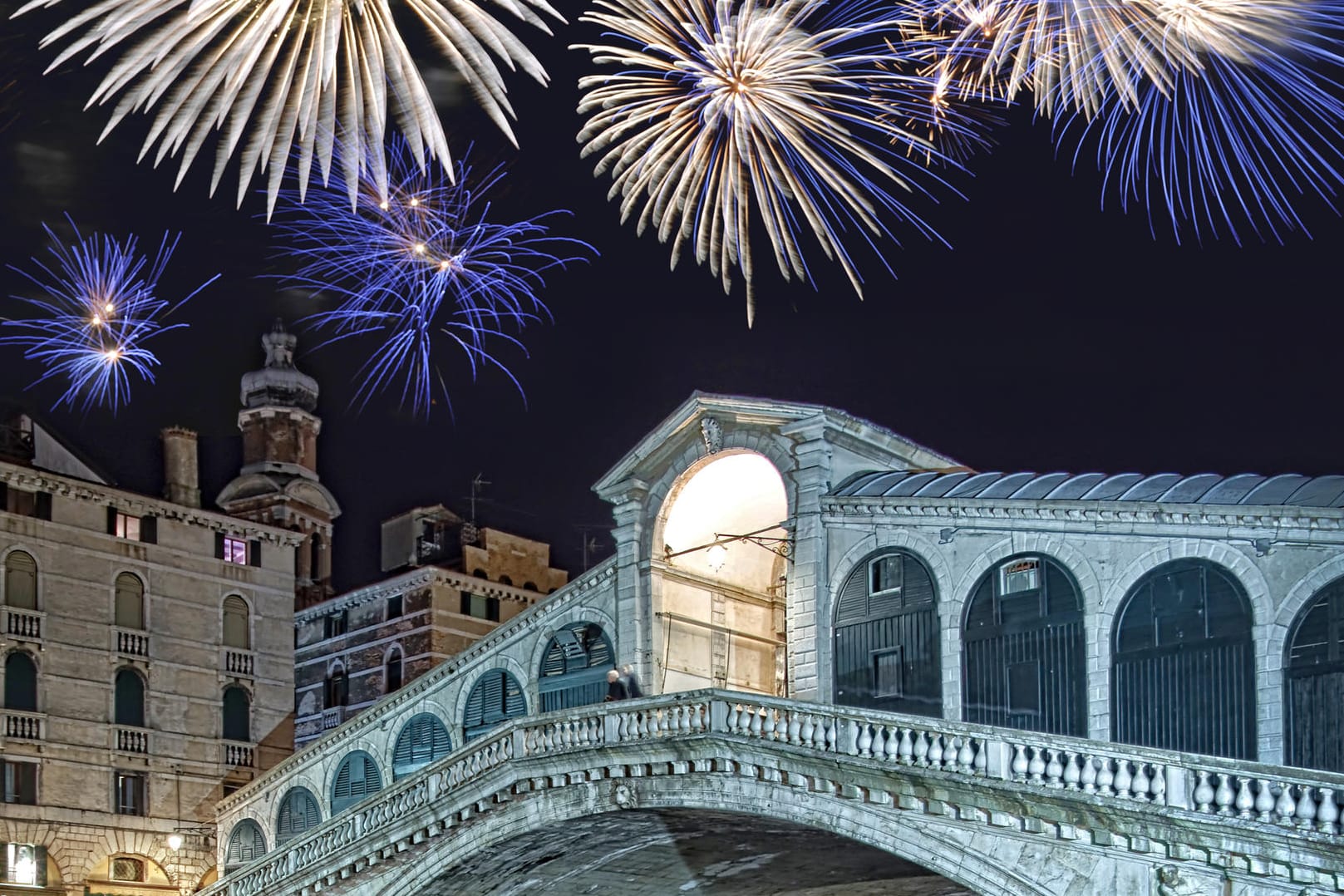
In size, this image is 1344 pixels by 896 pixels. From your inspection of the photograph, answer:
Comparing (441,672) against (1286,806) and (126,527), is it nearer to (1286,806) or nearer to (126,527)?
(126,527)

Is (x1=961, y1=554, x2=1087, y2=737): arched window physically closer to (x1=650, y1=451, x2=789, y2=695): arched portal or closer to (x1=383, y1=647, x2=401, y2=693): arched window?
(x1=650, y1=451, x2=789, y2=695): arched portal

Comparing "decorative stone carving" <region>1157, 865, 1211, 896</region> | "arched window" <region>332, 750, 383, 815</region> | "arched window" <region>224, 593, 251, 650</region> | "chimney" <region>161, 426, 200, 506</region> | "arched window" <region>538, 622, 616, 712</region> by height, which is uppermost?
"chimney" <region>161, 426, 200, 506</region>

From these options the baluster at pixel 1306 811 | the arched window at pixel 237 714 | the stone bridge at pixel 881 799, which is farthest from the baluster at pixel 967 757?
the arched window at pixel 237 714

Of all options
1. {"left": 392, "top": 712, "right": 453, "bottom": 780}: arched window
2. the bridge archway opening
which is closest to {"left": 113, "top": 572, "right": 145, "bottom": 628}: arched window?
{"left": 392, "top": 712, "right": 453, "bottom": 780}: arched window

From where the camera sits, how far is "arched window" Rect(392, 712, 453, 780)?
48.2 m

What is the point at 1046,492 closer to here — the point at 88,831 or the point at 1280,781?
the point at 1280,781

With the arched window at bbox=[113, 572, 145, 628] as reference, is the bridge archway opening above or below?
below

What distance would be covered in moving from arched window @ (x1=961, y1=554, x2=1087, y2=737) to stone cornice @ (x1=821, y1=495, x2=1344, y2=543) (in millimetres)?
962

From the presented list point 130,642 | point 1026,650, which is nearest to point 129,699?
point 130,642

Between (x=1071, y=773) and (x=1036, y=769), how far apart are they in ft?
2.37

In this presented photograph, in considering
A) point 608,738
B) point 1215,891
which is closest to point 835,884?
point 608,738

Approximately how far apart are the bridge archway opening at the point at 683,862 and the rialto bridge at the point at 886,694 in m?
0.16

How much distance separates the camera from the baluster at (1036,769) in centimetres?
2959

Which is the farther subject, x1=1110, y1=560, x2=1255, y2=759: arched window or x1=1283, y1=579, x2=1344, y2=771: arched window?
x1=1110, y1=560, x2=1255, y2=759: arched window
